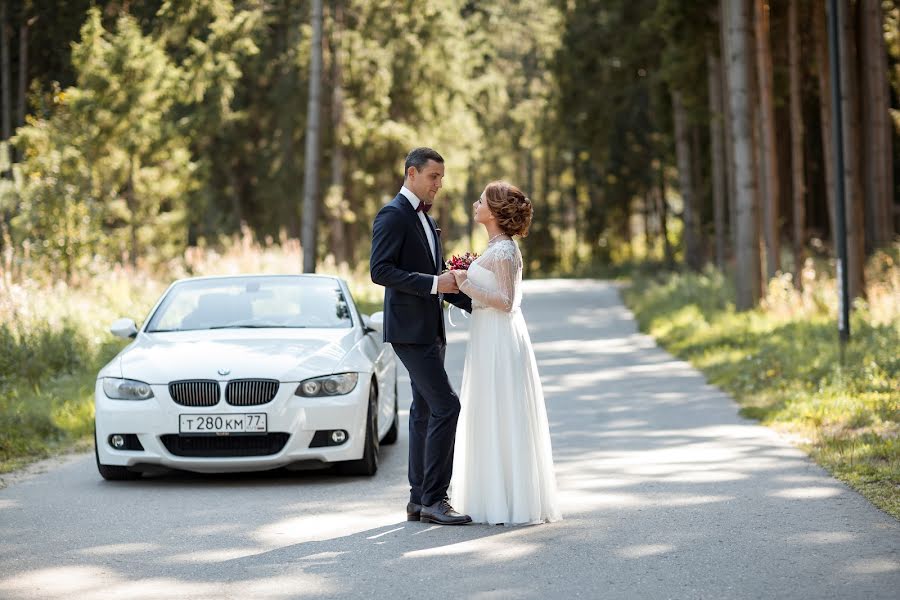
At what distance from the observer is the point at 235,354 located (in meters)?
9.88

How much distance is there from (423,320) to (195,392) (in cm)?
221

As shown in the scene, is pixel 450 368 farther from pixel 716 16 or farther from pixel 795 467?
pixel 716 16

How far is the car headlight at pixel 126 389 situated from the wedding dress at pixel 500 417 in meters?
2.56

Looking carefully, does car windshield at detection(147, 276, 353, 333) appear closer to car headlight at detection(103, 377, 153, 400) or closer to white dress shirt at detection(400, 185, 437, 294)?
car headlight at detection(103, 377, 153, 400)

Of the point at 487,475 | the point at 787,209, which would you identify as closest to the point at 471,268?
the point at 487,475

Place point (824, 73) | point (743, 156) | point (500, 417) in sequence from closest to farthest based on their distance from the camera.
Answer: point (500, 417) → point (743, 156) → point (824, 73)

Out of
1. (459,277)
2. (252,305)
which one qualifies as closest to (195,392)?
(252,305)

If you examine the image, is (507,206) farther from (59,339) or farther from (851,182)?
(851,182)

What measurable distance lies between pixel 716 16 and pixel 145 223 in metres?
15.0

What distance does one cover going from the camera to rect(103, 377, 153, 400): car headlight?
9594 millimetres

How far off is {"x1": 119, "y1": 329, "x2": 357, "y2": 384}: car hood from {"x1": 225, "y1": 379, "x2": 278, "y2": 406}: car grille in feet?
0.16

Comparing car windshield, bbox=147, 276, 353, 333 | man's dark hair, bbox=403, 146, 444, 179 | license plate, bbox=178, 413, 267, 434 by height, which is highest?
man's dark hair, bbox=403, 146, 444, 179

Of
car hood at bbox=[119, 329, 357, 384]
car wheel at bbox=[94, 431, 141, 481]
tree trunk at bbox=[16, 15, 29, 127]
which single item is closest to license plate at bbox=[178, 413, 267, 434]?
car hood at bbox=[119, 329, 357, 384]

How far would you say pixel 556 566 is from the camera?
6812mm
